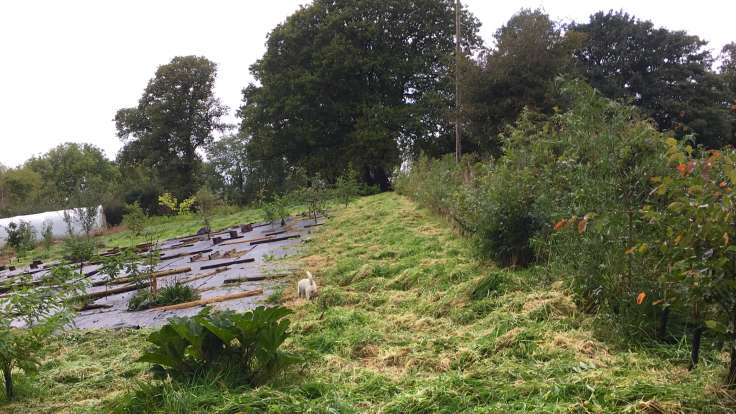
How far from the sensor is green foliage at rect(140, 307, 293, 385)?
101 inches

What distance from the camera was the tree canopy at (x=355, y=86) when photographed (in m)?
22.6

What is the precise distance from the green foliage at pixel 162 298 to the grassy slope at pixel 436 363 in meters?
1.07

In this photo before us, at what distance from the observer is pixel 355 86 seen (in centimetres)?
2406

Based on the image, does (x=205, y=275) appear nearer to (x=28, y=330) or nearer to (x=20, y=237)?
(x=28, y=330)

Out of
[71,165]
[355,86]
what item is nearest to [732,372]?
[355,86]

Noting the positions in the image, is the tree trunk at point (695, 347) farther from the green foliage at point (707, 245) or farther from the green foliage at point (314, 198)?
the green foliage at point (314, 198)

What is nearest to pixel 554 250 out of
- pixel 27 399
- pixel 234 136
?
pixel 27 399

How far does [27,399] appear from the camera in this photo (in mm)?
2988

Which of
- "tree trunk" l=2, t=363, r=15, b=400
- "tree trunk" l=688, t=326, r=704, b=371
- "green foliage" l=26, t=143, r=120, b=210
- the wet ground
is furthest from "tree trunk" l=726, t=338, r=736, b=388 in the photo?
"green foliage" l=26, t=143, r=120, b=210

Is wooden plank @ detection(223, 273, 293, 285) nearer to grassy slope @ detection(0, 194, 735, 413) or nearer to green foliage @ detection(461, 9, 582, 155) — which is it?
grassy slope @ detection(0, 194, 735, 413)

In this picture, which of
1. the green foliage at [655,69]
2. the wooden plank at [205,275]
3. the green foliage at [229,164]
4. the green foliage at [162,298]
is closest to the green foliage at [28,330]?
the green foliage at [162,298]

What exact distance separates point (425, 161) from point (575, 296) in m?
11.9

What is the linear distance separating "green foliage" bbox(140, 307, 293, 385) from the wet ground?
1662mm

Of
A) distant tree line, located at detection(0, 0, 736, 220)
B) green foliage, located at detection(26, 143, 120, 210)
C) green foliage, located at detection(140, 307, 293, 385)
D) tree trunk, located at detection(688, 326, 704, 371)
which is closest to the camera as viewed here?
tree trunk, located at detection(688, 326, 704, 371)
